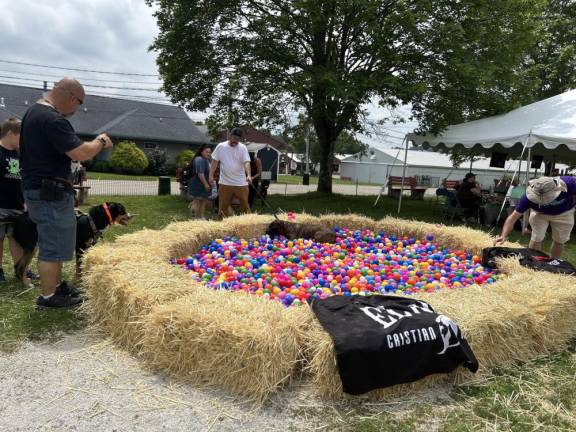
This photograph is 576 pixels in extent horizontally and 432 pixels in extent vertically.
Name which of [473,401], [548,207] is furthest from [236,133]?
[473,401]

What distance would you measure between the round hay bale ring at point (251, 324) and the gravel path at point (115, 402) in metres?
0.12

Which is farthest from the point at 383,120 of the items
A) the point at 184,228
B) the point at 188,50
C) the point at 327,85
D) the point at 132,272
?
the point at 132,272

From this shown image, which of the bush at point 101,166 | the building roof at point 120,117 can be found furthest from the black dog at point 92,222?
the building roof at point 120,117

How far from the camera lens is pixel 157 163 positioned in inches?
1162

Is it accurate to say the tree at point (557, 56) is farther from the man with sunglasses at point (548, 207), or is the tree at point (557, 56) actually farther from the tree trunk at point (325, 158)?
the man with sunglasses at point (548, 207)

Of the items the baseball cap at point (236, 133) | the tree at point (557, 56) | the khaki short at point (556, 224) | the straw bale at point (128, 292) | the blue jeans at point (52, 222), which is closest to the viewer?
the straw bale at point (128, 292)

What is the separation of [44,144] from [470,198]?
10.4 m

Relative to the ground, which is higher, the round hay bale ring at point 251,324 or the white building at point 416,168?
the white building at point 416,168

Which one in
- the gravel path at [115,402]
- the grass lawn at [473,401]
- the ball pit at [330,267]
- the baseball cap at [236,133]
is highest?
the baseball cap at [236,133]

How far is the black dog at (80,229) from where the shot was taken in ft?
14.0

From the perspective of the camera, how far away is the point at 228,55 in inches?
549

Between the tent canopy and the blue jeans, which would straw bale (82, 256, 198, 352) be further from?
the tent canopy

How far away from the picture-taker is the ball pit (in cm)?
444

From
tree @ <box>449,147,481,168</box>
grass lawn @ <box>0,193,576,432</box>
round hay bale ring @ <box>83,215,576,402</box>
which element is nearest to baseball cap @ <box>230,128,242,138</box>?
round hay bale ring @ <box>83,215,576,402</box>
